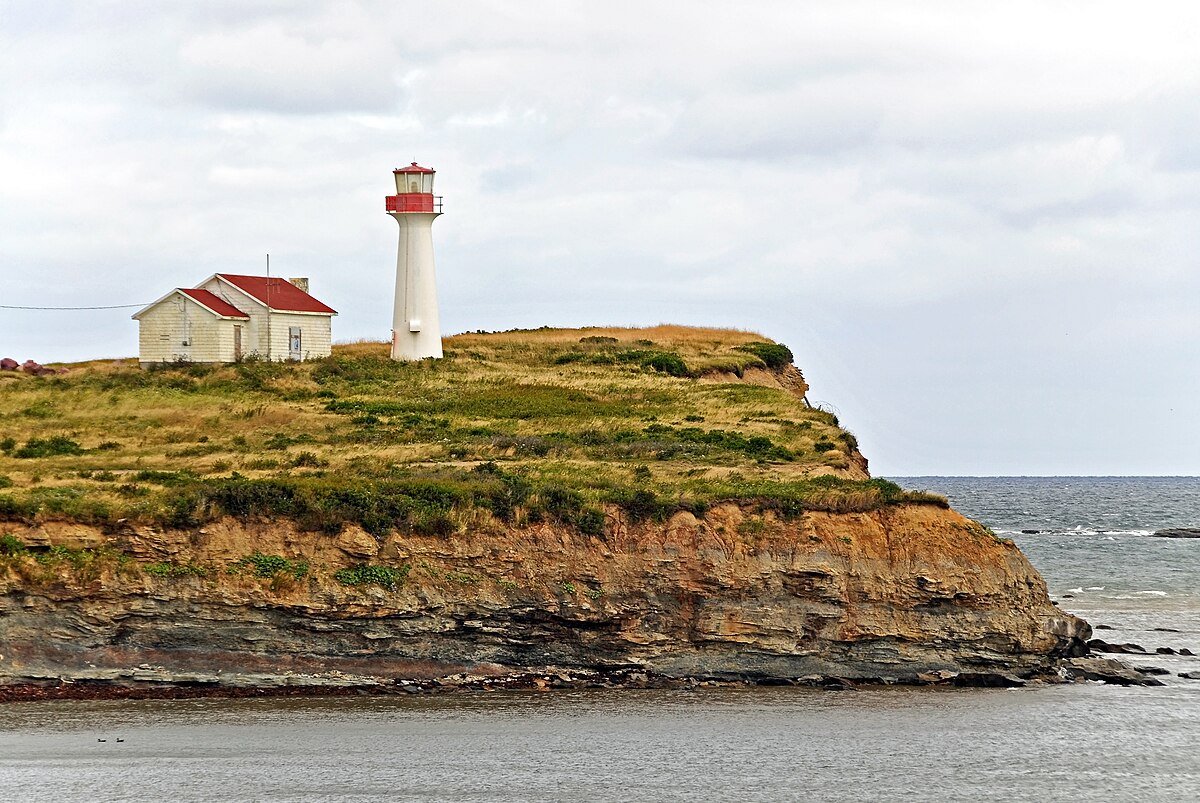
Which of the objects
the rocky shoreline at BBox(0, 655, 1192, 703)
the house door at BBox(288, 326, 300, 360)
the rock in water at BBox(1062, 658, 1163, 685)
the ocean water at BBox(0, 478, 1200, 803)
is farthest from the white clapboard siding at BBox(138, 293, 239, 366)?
the rock in water at BBox(1062, 658, 1163, 685)

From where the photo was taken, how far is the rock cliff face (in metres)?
34.2

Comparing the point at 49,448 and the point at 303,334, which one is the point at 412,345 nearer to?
the point at 303,334

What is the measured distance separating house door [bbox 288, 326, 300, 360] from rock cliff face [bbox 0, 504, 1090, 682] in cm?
2578

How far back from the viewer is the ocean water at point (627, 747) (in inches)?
1063

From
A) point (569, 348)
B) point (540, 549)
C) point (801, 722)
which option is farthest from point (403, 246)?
point (801, 722)

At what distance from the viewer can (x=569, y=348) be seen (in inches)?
2778

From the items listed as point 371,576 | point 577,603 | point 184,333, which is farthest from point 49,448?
point 577,603

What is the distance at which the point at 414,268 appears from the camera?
61.0 m

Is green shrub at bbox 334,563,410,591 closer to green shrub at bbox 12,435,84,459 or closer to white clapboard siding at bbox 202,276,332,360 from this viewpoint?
green shrub at bbox 12,435,84,459

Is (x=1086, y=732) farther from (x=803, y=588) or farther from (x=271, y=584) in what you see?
(x=271, y=584)

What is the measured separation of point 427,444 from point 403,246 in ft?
50.3

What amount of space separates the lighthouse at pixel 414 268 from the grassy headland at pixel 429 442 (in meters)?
1.20

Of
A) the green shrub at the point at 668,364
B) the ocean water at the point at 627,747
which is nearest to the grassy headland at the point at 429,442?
the green shrub at the point at 668,364

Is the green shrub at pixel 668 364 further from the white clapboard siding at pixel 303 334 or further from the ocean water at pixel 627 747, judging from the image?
the ocean water at pixel 627 747
